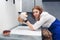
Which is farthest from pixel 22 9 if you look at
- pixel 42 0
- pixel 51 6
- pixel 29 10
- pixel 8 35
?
pixel 8 35

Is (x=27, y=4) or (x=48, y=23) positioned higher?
(x=27, y=4)

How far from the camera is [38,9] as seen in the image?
2.34 meters

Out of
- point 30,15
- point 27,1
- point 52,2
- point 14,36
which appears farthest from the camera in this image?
point 52,2

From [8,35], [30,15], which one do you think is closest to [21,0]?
[30,15]

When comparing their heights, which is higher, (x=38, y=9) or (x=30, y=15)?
(x=38, y=9)

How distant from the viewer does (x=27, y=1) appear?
10.7 feet

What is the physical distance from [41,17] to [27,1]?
116 cm

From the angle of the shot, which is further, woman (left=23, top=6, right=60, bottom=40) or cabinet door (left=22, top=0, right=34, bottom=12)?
cabinet door (left=22, top=0, right=34, bottom=12)

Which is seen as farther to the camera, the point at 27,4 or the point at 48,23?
the point at 27,4

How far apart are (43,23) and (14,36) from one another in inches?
27.3

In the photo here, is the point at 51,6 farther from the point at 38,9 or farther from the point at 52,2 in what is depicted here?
the point at 38,9

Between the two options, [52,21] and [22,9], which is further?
[22,9]

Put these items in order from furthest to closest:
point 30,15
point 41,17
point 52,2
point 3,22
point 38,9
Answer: point 52,2, point 30,15, point 38,9, point 41,17, point 3,22

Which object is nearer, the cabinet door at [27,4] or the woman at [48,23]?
the woman at [48,23]
